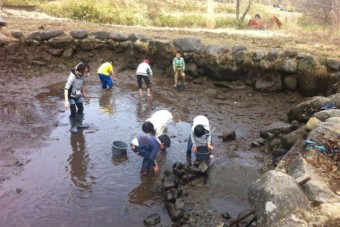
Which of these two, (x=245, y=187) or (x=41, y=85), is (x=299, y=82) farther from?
(x=41, y=85)

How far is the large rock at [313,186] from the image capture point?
4.32 meters

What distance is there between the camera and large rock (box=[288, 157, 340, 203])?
4317 mm

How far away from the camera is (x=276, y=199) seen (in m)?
3.93

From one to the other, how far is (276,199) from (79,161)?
499cm

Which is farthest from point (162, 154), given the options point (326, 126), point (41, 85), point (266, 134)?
point (41, 85)

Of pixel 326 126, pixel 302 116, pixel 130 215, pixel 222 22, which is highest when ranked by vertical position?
pixel 222 22

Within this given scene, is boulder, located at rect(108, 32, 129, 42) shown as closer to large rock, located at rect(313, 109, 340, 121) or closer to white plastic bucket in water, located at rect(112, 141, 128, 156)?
white plastic bucket in water, located at rect(112, 141, 128, 156)

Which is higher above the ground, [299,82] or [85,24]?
[85,24]

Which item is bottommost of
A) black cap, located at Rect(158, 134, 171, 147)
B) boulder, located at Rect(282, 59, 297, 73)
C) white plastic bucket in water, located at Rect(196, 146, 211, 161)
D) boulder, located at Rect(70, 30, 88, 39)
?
white plastic bucket in water, located at Rect(196, 146, 211, 161)

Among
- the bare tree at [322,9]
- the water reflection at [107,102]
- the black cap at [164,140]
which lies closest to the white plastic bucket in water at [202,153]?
the black cap at [164,140]

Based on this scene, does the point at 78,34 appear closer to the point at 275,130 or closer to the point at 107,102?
the point at 107,102

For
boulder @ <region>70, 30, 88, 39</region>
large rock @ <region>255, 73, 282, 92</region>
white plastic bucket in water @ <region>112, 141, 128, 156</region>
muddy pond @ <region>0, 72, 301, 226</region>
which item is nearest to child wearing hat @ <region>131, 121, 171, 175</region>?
muddy pond @ <region>0, 72, 301, 226</region>

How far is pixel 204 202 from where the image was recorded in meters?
6.41

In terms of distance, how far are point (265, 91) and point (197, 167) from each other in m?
5.94
